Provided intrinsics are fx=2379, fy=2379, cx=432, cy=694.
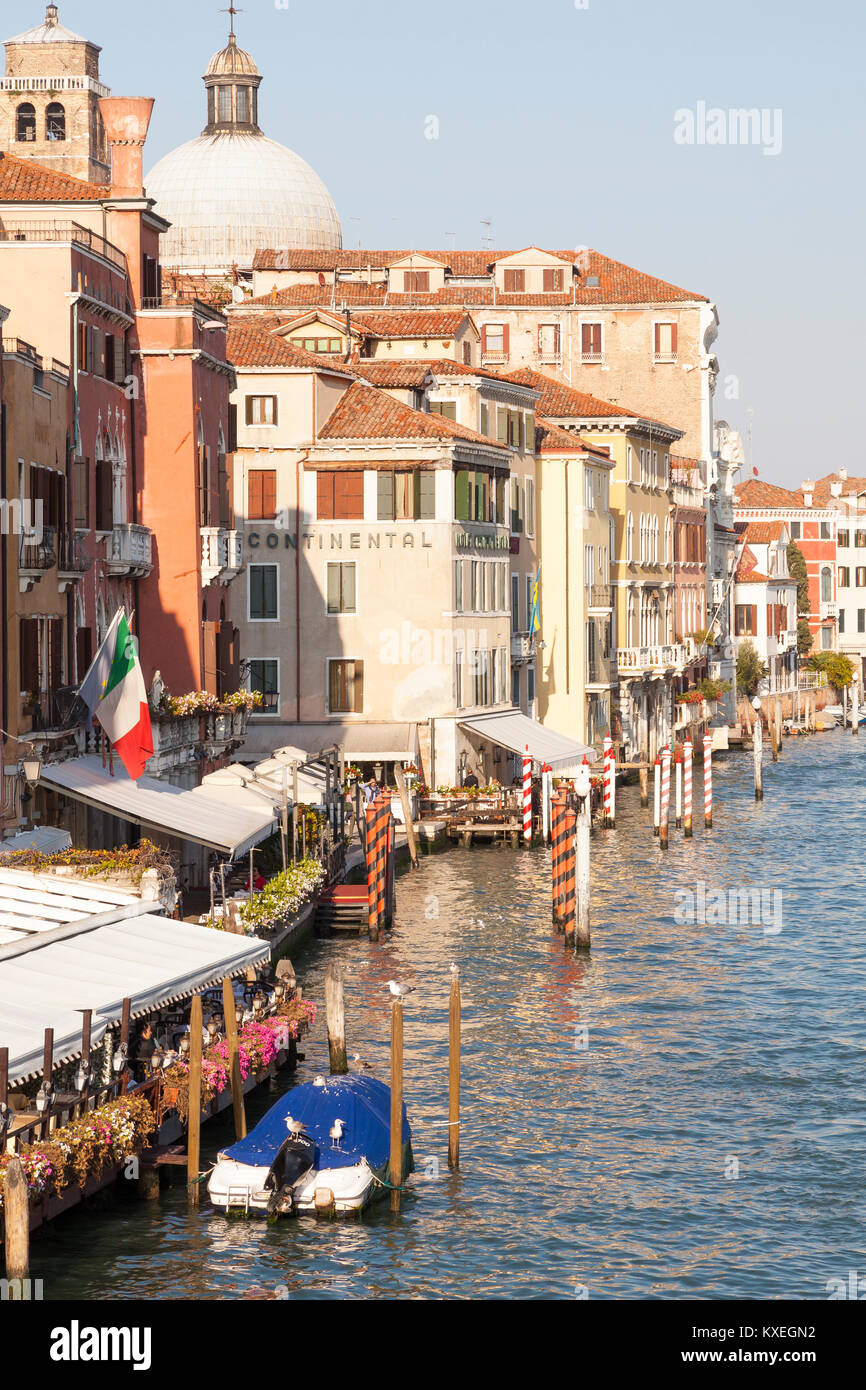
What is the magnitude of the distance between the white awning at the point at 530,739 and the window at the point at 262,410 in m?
9.06

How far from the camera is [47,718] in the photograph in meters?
34.9

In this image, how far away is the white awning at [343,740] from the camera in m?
58.8

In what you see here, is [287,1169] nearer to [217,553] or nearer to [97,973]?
[97,973]

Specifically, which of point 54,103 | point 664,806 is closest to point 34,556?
point 664,806

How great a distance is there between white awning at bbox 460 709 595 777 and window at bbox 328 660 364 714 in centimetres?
272

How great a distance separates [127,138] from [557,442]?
32.2 m

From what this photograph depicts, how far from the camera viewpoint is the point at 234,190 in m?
115

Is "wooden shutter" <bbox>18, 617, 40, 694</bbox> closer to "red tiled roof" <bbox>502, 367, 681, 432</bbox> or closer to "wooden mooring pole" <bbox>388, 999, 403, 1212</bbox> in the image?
"wooden mooring pole" <bbox>388, 999, 403, 1212</bbox>

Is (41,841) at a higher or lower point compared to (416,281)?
lower

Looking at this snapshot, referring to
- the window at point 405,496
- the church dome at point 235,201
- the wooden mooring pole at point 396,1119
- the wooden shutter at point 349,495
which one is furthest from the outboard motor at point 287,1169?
the church dome at point 235,201

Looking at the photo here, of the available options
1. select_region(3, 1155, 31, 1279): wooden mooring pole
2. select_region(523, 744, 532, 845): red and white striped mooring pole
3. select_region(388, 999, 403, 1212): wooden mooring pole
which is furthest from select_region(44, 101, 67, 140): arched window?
select_region(3, 1155, 31, 1279): wooden mooring pole

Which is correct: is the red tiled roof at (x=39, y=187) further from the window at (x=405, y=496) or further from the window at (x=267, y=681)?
the window at (x=267, y=681)

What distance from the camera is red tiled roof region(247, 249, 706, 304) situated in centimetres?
9056

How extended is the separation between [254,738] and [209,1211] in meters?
35.0
